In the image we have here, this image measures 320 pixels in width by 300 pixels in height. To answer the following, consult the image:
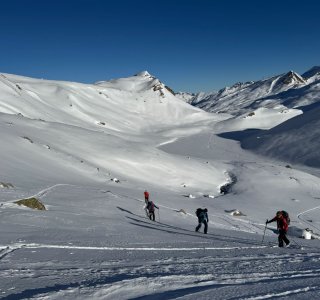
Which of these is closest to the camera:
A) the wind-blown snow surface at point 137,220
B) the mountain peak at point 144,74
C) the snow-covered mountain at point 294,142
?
the wind-blown snow surface at point 137,220

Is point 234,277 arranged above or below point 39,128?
below

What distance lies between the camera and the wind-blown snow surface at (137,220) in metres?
7.07

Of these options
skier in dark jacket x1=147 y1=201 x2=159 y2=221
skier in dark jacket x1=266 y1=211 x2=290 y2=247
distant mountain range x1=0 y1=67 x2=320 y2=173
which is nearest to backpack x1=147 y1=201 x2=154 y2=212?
skier in dark jacket x1=147 y1=201 x2=159 y2=221

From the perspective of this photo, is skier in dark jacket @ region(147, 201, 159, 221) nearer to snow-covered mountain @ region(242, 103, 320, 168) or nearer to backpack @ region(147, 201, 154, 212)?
backpack @ region(147, 201, 154, 212)

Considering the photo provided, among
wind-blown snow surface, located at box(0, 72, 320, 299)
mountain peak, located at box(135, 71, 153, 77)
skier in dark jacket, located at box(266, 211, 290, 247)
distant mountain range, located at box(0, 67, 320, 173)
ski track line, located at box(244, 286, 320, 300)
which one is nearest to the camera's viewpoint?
ski track line, located at box(244, 286, 320, 300)

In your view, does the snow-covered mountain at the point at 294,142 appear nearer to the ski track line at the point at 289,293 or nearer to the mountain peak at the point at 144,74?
the ski track line at the point at 289,293

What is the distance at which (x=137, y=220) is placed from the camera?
2023 centimetres

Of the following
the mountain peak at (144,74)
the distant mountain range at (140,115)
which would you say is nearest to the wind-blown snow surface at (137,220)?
the distant mountain range at (140,115)

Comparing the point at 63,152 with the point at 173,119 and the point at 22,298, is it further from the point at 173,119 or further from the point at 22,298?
the point at 173,119

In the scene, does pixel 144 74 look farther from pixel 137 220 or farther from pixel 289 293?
pixel 289 293

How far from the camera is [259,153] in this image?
75.4 meters

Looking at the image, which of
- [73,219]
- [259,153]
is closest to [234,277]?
[73,219]

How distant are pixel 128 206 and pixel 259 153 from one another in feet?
181

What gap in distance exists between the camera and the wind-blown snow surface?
707 centimetres
